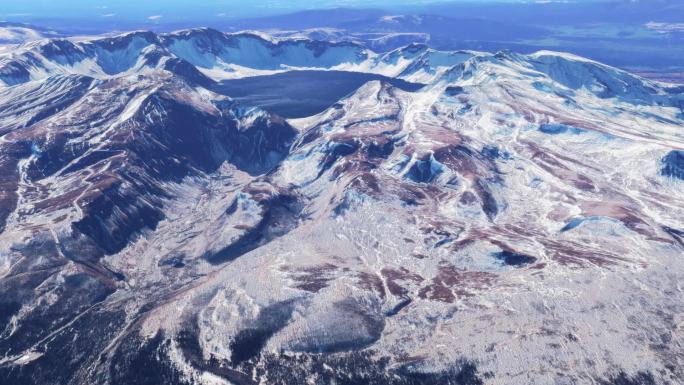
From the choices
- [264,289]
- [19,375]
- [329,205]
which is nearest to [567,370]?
[264,289]

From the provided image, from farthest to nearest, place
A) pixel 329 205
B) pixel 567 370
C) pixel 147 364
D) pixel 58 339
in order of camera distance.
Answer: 1. pixel 329 205
2. pixel 58 339
3. pixel 147 364
4. pixel 567 370

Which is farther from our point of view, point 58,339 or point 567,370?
point 58,339

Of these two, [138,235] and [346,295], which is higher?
[346,295]

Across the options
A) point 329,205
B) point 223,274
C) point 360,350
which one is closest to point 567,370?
point 360,350

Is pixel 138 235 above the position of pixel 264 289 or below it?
below

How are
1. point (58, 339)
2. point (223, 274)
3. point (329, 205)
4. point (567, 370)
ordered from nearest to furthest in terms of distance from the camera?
1. point (567, 370)
2. point (58, 339)
3. point (223, 274)
4. point (329, 205)

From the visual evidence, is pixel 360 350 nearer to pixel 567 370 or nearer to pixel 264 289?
pixel 264 289

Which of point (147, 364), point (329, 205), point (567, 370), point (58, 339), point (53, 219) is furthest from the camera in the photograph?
point (329, 205)

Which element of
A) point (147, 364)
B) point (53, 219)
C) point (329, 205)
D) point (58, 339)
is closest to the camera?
point (147, 364)

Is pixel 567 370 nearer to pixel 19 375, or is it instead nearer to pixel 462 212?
pixel 462 212
